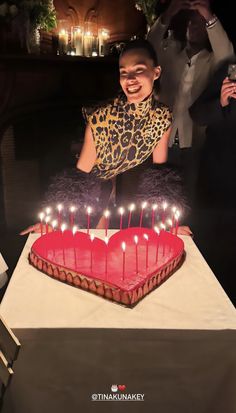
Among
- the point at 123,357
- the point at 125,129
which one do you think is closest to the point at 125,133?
the point at 125,129

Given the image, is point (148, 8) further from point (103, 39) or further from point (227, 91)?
point (227, 91)

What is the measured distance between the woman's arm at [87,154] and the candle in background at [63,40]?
459 millimetres

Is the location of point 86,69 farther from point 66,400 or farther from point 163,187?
point 66,400

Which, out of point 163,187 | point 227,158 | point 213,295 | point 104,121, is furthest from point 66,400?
point 227,158

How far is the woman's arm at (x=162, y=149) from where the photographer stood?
1965 millimetres

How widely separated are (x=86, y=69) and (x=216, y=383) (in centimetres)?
159

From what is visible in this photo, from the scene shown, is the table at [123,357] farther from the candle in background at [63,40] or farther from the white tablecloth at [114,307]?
the candle in background at [63,40]

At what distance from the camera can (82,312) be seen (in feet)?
3.83

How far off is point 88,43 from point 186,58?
0.52 m

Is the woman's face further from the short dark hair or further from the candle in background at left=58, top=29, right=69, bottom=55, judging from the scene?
the candle in background at left=58, top=29, right=69, bottom=55

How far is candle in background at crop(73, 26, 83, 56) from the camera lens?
1950mm

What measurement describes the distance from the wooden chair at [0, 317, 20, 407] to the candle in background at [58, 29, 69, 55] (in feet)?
4.85

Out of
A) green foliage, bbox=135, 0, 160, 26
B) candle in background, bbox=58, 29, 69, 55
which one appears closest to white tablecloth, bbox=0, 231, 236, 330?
candle in background, bbox=58, 29, 69, 55

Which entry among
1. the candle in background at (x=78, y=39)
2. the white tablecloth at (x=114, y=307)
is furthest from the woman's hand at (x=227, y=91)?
the white tablecloth at (x=114, y=307)
